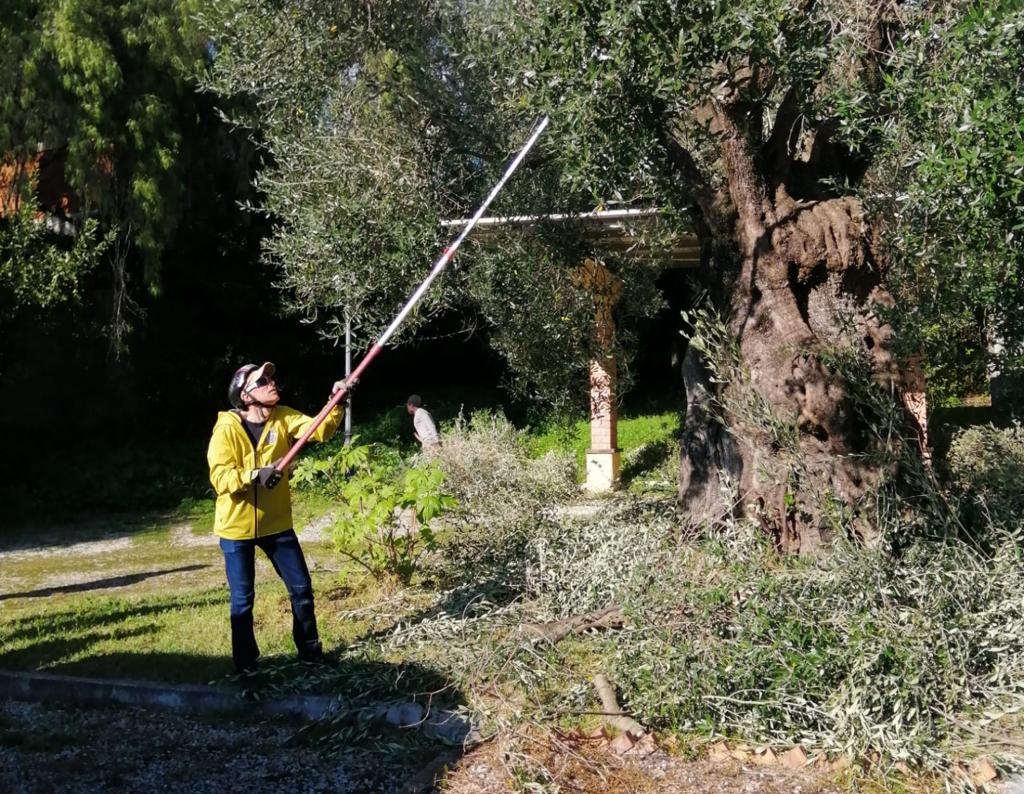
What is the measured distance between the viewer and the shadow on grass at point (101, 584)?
927cm

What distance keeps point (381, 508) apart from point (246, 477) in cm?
151

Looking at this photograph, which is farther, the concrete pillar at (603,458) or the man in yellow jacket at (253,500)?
the concrete pillar at (603,458)

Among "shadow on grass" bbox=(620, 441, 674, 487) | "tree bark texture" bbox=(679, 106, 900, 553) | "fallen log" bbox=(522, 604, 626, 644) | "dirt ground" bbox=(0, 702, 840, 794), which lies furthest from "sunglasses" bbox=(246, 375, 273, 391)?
"shadow on grass" bbox=(620, 441, 674, 487)

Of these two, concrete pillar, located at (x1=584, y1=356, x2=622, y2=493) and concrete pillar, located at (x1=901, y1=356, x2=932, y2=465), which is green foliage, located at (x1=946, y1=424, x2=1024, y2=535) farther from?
concrete pillar, located at (x1=584, y1=356, x2=622, y2=493)

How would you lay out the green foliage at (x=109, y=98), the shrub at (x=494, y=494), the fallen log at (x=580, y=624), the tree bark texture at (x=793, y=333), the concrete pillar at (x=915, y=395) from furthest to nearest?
the green foliage at (x=109, y=98) → the shrub at (x=494, y=494) → the concrete pillar at (x=915, y=395) → the tree bark texture at (x=793, y=333) → the fallen log at (x=580, y=624)

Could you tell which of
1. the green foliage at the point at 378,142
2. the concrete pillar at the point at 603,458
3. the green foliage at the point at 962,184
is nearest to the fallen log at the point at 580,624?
the green foliage at the point at 962,184

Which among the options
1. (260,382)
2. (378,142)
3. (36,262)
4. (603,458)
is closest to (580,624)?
(260,382)

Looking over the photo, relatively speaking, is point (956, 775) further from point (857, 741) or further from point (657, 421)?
point (657, 421)

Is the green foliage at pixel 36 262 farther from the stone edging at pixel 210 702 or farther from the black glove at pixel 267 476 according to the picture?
the black glove at pixel 267 476

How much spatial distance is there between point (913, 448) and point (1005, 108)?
214 cm

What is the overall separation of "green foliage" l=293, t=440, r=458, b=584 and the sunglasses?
134 cm

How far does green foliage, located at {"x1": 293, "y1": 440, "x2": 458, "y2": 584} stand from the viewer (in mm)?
6926

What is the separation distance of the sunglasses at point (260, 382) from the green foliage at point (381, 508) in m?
1.34

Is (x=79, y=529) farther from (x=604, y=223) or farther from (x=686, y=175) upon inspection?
(x=686, y=175)
